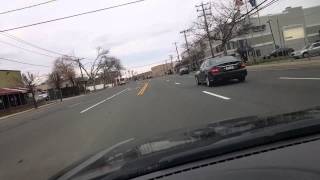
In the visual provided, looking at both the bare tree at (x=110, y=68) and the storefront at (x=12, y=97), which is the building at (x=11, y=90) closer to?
the storefront at (x=12, y=97)

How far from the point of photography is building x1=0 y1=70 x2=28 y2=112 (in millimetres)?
59550

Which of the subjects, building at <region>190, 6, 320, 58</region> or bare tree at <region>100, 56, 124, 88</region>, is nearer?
building at <region>190, 6, 320, 58</region>

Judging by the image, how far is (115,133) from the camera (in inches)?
454

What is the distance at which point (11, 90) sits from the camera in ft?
201

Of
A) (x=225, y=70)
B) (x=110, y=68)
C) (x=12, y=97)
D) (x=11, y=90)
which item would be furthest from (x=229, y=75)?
(x=110, y=68)

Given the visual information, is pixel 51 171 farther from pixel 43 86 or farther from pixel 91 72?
pixel 43 86

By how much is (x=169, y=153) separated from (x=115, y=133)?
8547 millimetres

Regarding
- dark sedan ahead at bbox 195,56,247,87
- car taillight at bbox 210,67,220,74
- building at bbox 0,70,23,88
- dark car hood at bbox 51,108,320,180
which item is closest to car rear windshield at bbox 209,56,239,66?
dark sedan ahead at bbox 195,56,247,87

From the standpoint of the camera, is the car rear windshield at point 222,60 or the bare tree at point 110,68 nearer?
the car rear windshield at point 222,60

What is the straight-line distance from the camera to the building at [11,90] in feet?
195

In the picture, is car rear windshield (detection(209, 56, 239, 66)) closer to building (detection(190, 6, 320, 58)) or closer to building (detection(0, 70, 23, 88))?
building (detection(0, 70, 23, 88))

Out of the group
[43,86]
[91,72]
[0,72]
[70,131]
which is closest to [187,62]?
[91,72]

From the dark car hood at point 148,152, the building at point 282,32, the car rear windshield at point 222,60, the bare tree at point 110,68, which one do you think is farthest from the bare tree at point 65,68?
the dark car hood at point 148,152

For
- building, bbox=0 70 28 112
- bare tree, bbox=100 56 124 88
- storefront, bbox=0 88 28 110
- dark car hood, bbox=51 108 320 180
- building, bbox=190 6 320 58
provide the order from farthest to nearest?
bare tree, bbox=100 56 124 88
building, bbox=190 6 320 58
building, bbox=0 70 28 112
storefront, bbox=0 88 28 110
dark car hood, bbox=51 108 320 180
